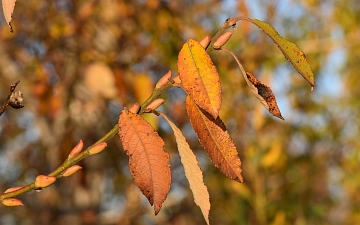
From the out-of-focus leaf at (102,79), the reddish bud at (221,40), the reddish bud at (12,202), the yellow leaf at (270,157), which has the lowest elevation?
the reddish bud at (12,202)

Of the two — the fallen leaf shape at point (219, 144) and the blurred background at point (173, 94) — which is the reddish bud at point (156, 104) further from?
the blurred background at point (173, 94)

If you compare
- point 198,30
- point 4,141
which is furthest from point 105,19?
point 4,141

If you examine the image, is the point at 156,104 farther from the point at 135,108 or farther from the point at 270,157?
the point at 270,157

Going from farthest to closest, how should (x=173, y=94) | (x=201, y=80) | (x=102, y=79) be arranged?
1. (x=173, y=94)
2. (x=102, y=79)
3. (x=201, y=80)

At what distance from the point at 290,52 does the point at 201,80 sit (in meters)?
0.12

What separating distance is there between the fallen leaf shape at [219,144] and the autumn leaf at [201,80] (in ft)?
0.18

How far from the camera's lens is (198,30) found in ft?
7.30

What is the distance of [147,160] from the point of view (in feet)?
1.90

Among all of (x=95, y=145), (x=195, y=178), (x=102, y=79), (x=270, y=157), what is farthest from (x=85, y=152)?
(x=270, y=157)

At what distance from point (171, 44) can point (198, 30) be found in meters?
0.17

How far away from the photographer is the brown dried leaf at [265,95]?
1.95 feet

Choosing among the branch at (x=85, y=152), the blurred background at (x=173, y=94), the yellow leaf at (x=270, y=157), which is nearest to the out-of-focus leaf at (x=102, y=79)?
the blurred background at (x=173, y=94)

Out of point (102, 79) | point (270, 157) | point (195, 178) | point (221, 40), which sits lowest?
point (195, 178)

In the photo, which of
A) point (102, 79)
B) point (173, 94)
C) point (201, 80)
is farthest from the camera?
point (173, 94)
